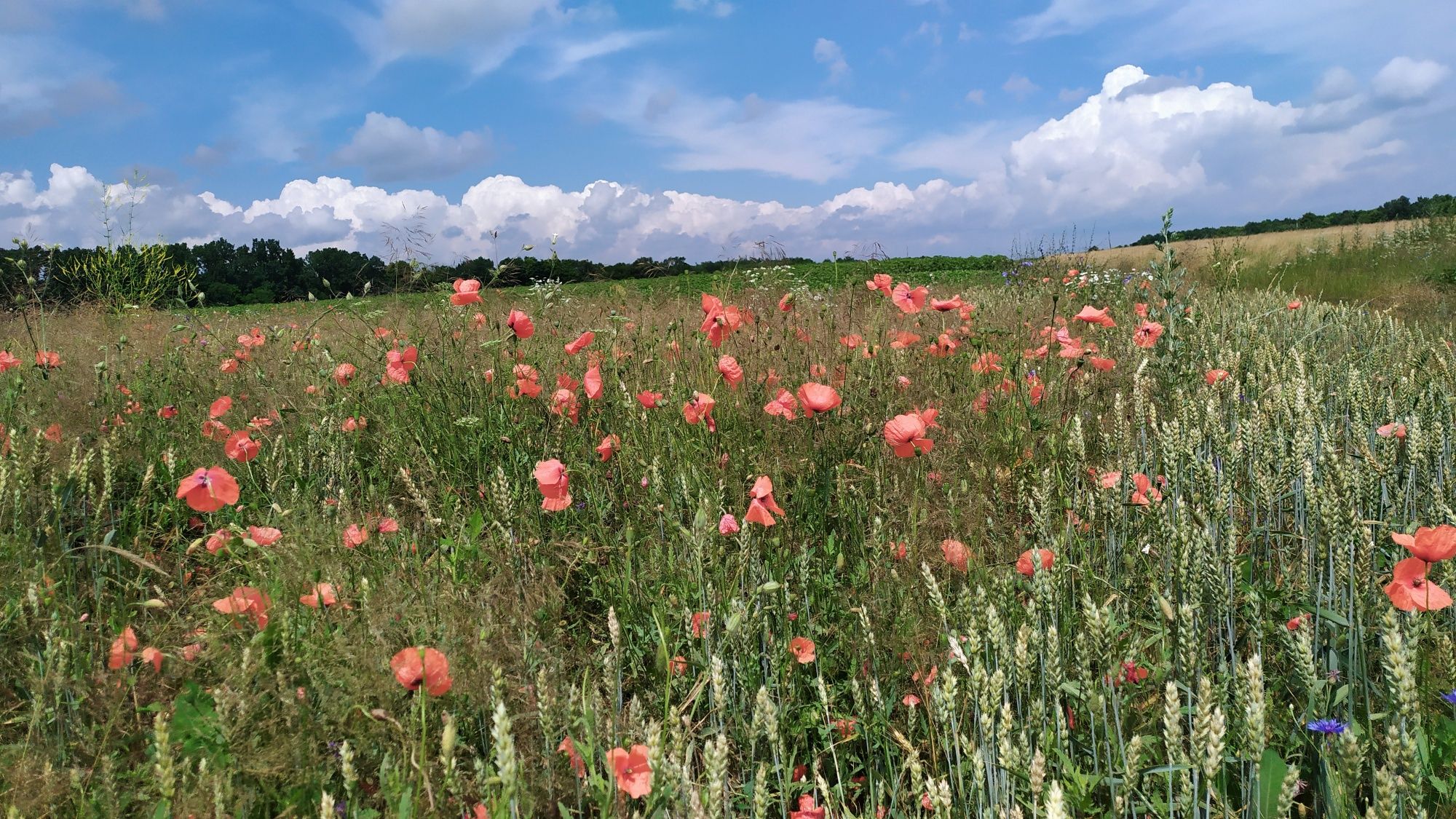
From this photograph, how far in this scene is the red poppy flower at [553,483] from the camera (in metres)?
1.96

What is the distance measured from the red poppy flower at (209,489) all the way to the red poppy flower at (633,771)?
129cm

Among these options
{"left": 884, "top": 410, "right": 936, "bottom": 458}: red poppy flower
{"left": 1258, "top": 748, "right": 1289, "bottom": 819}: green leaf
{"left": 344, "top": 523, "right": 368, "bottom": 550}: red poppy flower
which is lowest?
{"left": 1258, "top": 748, "right": 1289, "bottom": 819}: green leaf

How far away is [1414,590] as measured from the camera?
129cm

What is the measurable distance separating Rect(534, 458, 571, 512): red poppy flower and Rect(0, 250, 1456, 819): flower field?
0.19 feet

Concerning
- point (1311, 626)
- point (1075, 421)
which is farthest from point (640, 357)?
point (1311, 626)

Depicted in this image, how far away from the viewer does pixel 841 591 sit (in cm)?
192

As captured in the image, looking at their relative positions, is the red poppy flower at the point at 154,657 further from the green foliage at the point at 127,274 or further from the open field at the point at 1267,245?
the open field at the point at 1267,245

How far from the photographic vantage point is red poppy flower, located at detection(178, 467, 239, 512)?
188 centimetres

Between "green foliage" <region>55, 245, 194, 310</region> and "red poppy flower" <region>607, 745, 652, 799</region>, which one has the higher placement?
"green foliage" <region>55, 245, 194, 310</region>

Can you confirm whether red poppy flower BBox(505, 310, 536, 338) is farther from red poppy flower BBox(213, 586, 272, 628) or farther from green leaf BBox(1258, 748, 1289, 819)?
green leaf BBox(1258, 748, 1289, 819)

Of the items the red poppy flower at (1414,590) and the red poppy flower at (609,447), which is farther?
the red poppy flower at (609,447)

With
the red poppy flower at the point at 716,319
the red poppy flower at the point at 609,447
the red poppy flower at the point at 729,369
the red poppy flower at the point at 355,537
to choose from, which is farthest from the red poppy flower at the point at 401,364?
the red poppy flower at the point at 729,369

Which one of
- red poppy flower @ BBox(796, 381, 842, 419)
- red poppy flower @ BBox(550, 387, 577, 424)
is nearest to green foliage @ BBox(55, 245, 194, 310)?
red poppy flower @ BBox(550, 387, 577, 424)

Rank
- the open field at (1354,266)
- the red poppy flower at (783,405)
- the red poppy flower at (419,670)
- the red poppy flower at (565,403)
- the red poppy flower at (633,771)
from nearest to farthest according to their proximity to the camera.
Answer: the red poppy flower at (633,771), the red poppy flower at (419,670), the red poppy flower at (783,405), the red poppy flower at (565,403), the open field at (1354,266)
